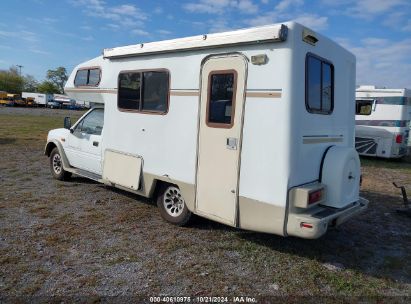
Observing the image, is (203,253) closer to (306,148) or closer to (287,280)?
(287,280)

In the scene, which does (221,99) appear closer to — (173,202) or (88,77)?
(173,202)

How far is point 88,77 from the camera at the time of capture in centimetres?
714

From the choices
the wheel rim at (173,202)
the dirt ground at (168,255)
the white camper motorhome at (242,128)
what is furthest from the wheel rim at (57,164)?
the wheel rim at (173,202)

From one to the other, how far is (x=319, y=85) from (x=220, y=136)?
1.44 m

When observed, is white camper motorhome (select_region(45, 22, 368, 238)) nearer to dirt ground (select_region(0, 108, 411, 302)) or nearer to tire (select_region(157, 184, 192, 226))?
tire (select_region(157, 184, 192, 226))

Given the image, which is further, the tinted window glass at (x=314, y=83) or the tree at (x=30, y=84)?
the tree at (x=30, y=84)

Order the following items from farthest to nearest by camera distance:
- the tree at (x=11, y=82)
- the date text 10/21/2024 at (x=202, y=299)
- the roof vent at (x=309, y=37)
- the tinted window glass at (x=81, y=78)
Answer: the tree at (x=11, y=82), the tinted window glass at (x=81, y=78), the roof vent at (x=309, y=37), the date text 10/21/2024 at (x=202, y=299)

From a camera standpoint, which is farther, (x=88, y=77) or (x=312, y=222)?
(x=88, y=77)

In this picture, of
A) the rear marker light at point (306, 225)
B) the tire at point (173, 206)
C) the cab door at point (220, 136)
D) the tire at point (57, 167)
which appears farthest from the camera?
the tire at point (57, 167)

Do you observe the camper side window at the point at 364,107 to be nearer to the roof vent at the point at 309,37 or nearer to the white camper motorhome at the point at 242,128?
the white camper motorhome at the point at 242,128

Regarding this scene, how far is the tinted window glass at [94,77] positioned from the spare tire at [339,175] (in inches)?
172

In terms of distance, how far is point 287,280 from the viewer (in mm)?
4090

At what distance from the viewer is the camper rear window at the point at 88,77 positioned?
690 centimetres

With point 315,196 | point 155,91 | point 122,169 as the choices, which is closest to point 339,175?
point 315,196
